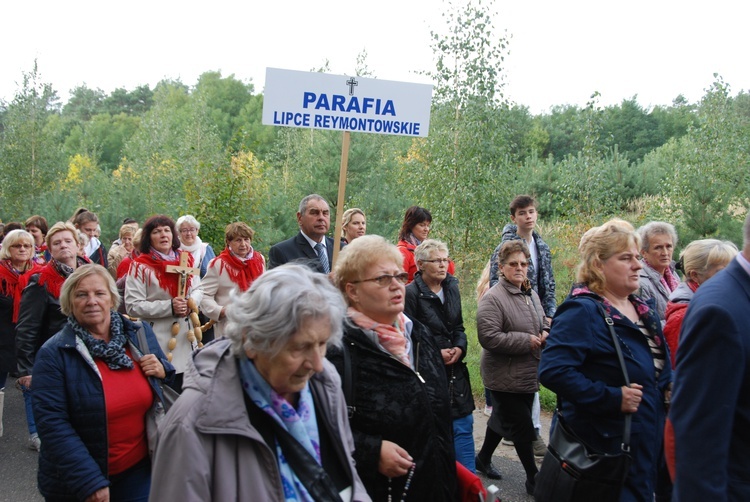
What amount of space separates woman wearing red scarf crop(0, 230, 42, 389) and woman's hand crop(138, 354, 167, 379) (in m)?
3.63

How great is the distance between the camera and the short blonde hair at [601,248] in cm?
329

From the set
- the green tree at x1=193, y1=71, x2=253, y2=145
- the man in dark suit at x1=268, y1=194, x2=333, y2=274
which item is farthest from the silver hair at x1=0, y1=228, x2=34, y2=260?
the green tree at x1=193, y1=71, x2=253, y2=145

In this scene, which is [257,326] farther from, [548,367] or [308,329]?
[548,367]

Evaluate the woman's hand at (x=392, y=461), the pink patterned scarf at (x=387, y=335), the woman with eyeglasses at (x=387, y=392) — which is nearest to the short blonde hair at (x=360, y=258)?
the woman with eyeglasses at (x=387, y=392)

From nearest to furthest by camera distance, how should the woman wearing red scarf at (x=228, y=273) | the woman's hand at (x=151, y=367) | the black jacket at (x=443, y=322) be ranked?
the woman's hand at (x=151, y=367) → the black jacket at (x=443, y=322) → the woman wearing red scarf at (x=228, y=273)

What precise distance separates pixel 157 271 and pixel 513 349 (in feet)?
9.84

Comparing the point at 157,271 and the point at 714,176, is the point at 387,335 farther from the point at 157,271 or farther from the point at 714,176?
the point at 714,176

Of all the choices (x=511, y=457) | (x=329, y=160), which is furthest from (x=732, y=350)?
(x=329, y=160)

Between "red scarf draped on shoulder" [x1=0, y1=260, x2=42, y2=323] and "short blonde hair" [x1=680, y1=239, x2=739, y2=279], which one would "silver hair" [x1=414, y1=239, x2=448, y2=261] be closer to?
"short blonde hair" [x1=680, y1=239, x2=739, y2=279]

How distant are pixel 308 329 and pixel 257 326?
6.3 inches

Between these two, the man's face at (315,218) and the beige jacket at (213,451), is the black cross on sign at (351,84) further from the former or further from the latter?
the beige jacket at (213,451)

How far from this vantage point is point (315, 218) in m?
5.70

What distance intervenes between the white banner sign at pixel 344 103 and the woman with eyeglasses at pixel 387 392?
101 inches

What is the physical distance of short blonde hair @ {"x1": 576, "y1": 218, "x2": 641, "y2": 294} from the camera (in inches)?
129
